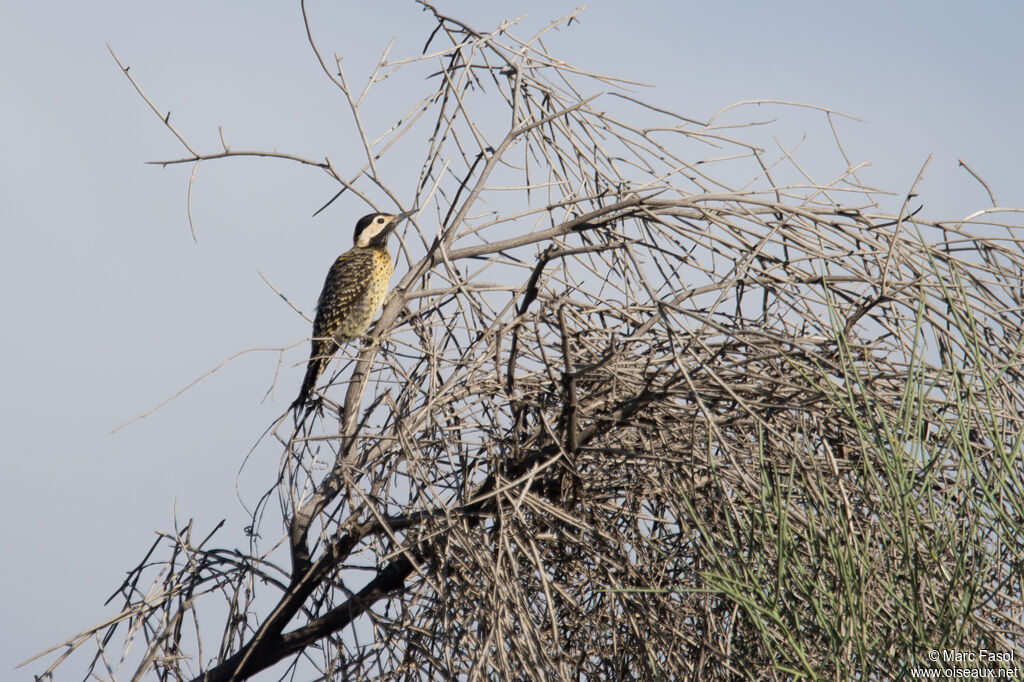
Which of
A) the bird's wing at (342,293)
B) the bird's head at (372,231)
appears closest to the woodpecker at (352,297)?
the bird's wing at (342,293)

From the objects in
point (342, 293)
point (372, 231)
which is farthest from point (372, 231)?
point (342, 293)

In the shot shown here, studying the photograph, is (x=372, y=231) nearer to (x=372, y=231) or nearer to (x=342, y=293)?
(x=372, y=231)

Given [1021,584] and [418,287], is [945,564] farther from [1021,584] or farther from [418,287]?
[418,287]

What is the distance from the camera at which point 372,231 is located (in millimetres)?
7328

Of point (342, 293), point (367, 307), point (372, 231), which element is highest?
point (372, 231)

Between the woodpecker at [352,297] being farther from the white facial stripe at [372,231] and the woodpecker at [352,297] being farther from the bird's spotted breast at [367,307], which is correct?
the white facial stripe at [372,231]

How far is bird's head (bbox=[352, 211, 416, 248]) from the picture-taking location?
7.23 m

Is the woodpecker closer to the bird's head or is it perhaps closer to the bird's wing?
the bird's wing

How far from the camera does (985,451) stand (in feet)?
11.6

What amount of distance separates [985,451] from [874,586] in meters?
0.59

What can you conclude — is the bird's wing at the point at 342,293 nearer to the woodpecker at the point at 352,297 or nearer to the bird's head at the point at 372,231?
the woodpecker at the point at 352,297

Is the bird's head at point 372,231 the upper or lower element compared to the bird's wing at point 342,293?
upper

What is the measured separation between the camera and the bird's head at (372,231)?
285 inches

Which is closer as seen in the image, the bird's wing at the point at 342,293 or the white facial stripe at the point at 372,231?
the bird's wing at the point at 342,293
